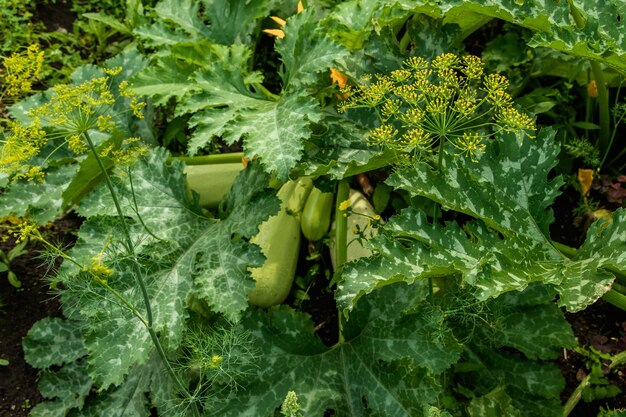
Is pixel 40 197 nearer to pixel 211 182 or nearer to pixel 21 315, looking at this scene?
pixel 21 315

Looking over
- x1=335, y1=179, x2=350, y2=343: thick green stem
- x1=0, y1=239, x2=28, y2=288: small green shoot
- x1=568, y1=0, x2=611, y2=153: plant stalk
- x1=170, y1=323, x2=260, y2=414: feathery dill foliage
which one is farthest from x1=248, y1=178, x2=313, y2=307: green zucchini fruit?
x1=568, y1=0, x2=611, y2=153: plant stalk

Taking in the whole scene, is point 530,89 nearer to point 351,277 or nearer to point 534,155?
point 534,155

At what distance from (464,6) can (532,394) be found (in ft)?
5.27

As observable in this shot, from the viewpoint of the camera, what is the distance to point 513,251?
2693 millimetres

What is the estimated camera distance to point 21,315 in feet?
12.0

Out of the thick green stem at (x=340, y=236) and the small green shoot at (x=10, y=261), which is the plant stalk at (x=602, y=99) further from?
the small green shoot at (x=10, y=261)

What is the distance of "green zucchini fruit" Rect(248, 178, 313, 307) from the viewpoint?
3.49m

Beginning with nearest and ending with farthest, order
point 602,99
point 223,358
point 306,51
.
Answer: point 223,358 → point 306,51 → point 602,99

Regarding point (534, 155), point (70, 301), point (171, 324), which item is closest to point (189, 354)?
point (171, 324)

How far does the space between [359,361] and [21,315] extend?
5.67ft

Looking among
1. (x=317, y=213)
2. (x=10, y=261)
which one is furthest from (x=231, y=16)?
(x=10, y=261)

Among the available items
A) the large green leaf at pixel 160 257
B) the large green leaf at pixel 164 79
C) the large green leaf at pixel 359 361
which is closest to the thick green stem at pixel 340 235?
the large green leaf at pixel 359 361

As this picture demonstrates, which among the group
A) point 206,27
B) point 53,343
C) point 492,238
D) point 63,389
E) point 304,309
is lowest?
point 63,389

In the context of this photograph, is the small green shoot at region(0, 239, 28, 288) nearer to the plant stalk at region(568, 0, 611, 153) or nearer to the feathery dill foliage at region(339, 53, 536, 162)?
the feathery dill foliage at region(339, 53, 536, 162)
